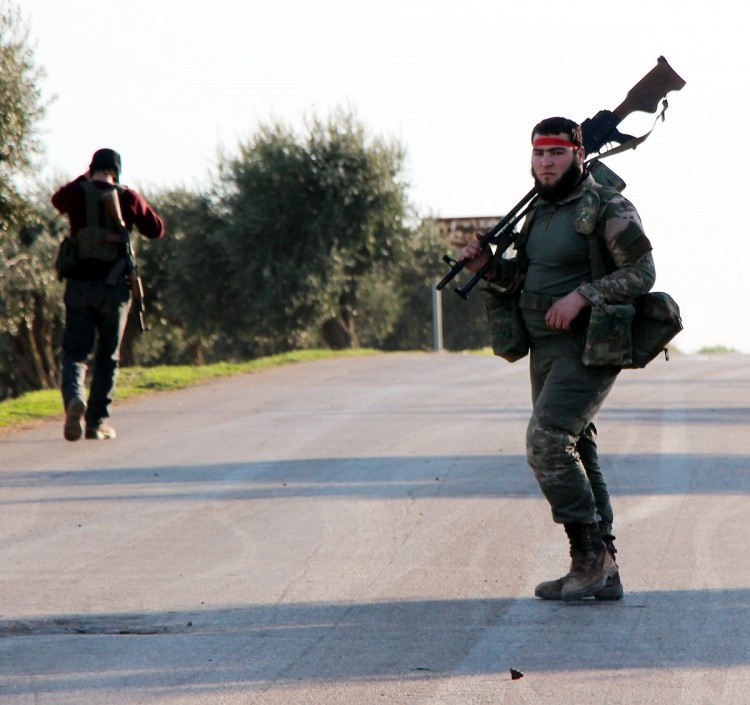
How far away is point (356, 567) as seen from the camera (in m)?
6.86

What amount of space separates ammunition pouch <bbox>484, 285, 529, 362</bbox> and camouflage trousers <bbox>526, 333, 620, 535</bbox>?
0.15 meters

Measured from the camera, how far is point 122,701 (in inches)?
181

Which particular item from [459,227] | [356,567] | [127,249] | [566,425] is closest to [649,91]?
[566,425]

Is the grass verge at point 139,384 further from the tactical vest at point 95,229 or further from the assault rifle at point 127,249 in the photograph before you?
the tactical vest at point 95,229

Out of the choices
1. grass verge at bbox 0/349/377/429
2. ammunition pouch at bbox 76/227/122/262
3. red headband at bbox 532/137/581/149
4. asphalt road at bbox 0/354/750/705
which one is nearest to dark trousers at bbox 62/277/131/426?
ammunition pouch at bbox 76/227/122/262

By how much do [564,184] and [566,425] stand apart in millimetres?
962

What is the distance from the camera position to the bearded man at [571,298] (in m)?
5.92

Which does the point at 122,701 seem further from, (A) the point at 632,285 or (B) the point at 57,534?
(B) the point at 57,534

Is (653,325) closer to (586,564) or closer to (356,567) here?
(586,564)

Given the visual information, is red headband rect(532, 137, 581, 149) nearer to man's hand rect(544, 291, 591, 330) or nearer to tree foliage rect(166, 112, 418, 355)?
man's hand rect(544, 291, 591, 330)

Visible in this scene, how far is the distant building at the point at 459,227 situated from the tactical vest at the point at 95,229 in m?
32.9

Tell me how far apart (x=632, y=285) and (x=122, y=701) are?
2.55 m

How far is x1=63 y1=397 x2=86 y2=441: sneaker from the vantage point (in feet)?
37.2

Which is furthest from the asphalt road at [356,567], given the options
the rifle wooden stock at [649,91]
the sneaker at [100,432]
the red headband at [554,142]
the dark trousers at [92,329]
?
the rifle wooden stock at [649,91]
